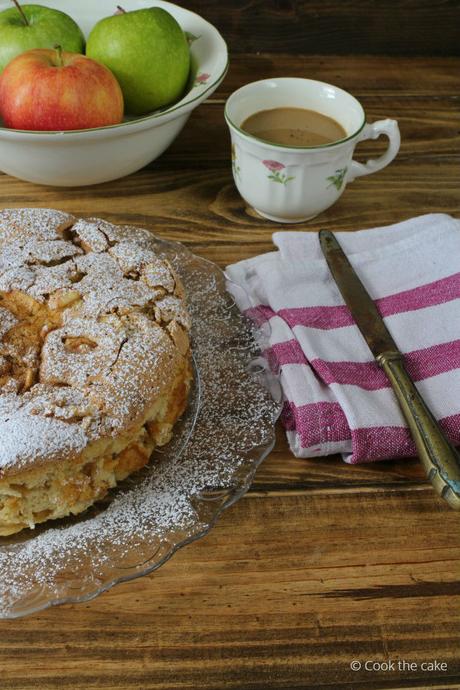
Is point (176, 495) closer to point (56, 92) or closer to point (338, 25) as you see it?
point (56, 92)

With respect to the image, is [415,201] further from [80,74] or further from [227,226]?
[80,74]

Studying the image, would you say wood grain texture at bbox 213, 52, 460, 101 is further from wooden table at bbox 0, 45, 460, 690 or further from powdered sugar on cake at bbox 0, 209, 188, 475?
wooden table at bbox 0, 45, 460, 690

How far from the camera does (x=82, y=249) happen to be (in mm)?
1289

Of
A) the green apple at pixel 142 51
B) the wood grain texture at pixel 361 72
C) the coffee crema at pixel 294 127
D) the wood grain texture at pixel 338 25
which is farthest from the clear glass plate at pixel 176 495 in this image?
the wood grain texture at pixel 338 25

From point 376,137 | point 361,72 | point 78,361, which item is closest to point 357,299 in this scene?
point 376,137

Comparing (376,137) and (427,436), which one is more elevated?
(376,137)

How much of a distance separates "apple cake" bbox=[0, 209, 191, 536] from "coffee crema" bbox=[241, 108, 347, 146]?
17.2 inches

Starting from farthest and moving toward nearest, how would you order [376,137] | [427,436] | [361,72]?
[361,72]
[376,137]
[427,436]

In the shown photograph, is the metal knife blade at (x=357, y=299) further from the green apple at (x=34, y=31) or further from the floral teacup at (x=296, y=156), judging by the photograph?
the green apple at (x=34, y=31)

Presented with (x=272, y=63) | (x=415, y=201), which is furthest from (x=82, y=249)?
(x=272, y=63)

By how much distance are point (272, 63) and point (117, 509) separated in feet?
5.50

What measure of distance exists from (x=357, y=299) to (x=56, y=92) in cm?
74

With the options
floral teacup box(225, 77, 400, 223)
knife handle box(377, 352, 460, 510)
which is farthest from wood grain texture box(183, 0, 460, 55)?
knife handle box(377, 352, 460, 510)

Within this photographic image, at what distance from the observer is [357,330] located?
4.31 ft
